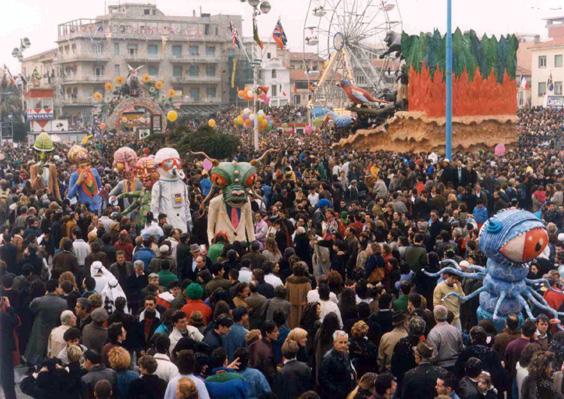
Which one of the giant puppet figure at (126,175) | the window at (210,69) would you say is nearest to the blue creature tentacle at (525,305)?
the giant puppet figure at (126,175)

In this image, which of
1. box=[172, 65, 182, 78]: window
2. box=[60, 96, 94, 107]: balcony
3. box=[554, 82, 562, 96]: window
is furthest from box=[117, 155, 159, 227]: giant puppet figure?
box=[172, 65, 182, 78]: window

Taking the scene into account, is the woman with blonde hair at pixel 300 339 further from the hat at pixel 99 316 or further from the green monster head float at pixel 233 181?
the green monster head float at pixel 233 181

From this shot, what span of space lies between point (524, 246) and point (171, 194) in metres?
7.87

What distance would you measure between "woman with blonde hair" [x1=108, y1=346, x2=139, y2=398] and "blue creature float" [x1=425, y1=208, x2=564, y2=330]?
3.85m

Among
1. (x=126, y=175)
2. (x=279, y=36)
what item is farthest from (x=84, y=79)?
(x=126, y=175)

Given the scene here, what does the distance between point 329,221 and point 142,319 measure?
5337 mm

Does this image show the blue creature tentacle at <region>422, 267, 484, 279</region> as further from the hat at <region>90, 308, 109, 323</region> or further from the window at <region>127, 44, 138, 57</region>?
the window at <region>127, 44, 138, 57</region>

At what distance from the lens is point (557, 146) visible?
30.8 meters

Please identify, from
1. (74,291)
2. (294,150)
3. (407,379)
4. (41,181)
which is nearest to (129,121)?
(294,150)

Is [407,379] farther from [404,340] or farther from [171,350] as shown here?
[171,350]

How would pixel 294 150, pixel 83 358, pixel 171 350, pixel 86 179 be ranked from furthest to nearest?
pixel 294 150
pixel 86 179
pixel 171 350
pixel 83 358

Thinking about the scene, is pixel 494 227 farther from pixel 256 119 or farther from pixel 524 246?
pixel 256 119

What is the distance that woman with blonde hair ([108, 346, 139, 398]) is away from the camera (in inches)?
259

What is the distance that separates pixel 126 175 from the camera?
59.4 ft
